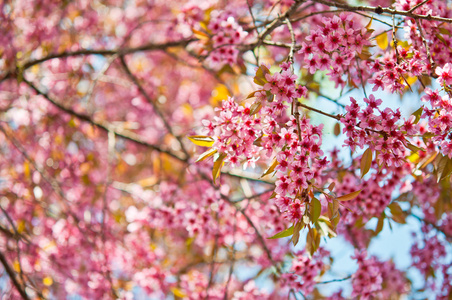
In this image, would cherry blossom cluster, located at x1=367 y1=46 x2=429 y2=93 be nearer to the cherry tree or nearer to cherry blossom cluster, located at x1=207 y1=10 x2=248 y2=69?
the cherry tree

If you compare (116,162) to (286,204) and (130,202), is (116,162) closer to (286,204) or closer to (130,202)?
(130,202)

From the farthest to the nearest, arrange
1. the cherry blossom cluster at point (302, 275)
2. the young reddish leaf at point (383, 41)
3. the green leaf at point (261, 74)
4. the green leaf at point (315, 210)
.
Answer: the cherry blossom cluster at point (302, 275) < the young reddish leaf at point (383, 41) < the green leaf at point (261, 74) < the green leaf at point (315, 210)

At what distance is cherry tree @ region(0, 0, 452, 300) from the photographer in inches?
56.2

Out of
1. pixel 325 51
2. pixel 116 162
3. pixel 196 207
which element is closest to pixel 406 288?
pixel 196 207

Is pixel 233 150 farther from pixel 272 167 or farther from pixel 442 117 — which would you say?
pixel 442 117

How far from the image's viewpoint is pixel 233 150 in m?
1.44

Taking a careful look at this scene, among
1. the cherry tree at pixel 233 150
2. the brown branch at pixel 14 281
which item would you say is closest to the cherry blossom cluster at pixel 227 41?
the cherry tree at pixel 233 150

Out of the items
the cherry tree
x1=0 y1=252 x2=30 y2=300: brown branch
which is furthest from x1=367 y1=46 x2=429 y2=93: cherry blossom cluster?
x1=0 y1=252 x2=30 y2=300: brown branch

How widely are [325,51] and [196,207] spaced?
152 cm

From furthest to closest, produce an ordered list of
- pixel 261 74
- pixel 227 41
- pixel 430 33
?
pixel 227 41
pixel 430 33
pixel 261 74

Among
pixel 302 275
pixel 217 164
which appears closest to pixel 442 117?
pixel 217 164

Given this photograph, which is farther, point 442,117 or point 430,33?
point 430,33

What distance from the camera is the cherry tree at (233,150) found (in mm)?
1427

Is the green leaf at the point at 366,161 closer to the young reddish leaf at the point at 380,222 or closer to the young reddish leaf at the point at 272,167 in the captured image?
the young reddish leaf at the point at 272,167
